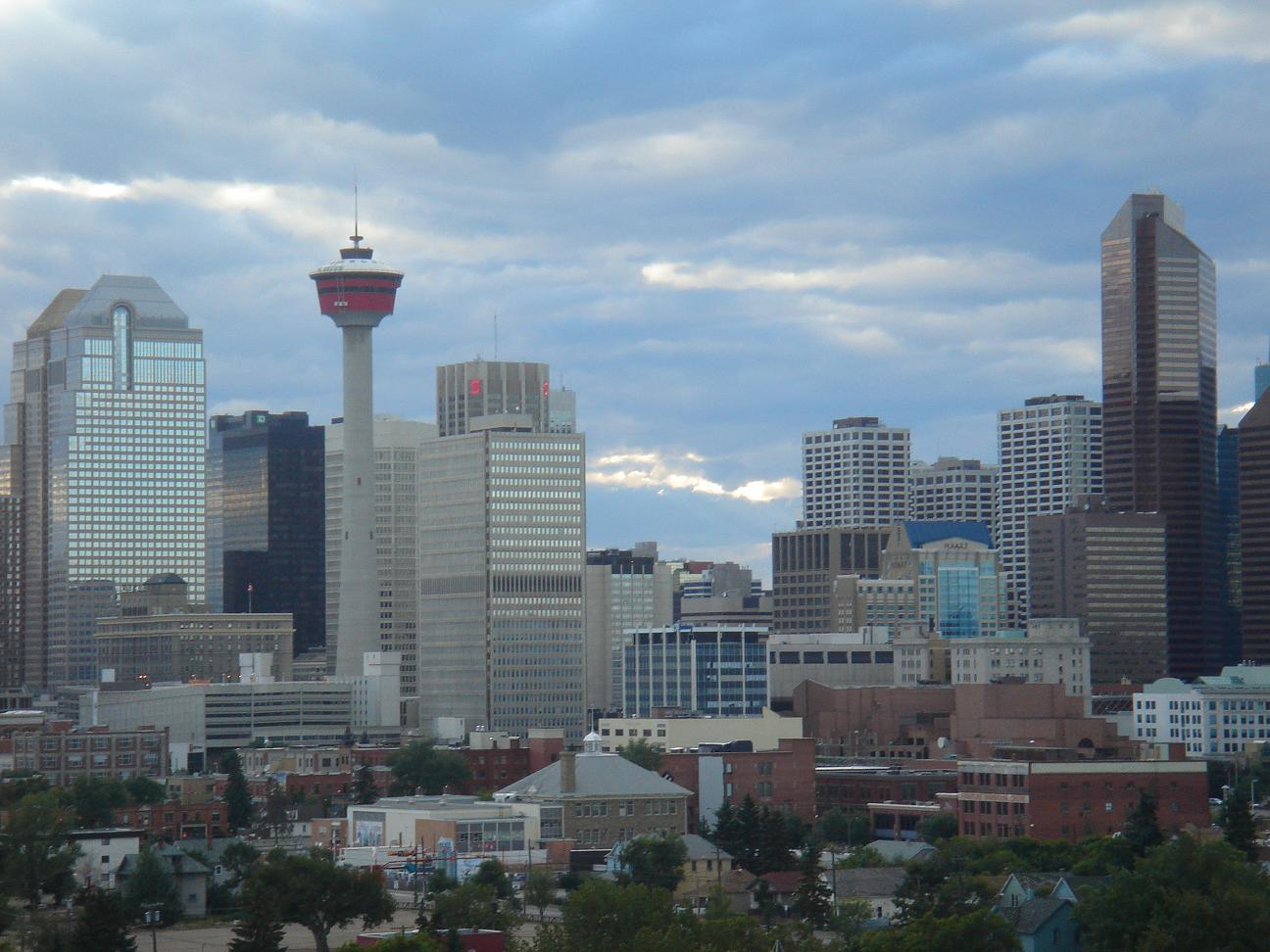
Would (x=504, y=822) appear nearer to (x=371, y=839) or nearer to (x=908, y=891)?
(x=371, y=839)

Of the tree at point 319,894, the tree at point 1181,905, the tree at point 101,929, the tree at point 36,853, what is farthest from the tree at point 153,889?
the tree at point 1181,905

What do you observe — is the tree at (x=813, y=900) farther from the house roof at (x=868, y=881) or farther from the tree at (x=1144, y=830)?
the tree at (x=1144, y=830)

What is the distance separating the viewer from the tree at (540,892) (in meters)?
156

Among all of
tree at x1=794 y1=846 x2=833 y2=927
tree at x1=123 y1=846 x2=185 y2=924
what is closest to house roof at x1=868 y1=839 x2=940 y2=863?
tree at x1=794 y1=846 x2=833 y2=927

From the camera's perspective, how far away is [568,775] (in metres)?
198

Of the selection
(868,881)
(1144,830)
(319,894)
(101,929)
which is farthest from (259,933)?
(1144,830)

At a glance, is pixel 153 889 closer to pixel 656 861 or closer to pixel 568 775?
pixel 656 861

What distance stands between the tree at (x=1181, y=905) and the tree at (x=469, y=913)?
30729 millimetres

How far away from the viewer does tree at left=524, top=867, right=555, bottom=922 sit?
513 ft

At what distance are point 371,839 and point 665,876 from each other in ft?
113

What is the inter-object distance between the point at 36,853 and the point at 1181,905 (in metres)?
76.8

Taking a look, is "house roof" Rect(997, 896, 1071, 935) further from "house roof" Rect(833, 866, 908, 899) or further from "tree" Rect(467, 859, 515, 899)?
"tree" Rect(467, 859, 515, 899)

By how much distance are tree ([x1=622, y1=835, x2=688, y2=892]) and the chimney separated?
68.1ft

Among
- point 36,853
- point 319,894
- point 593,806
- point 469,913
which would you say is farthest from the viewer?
point 593,806
